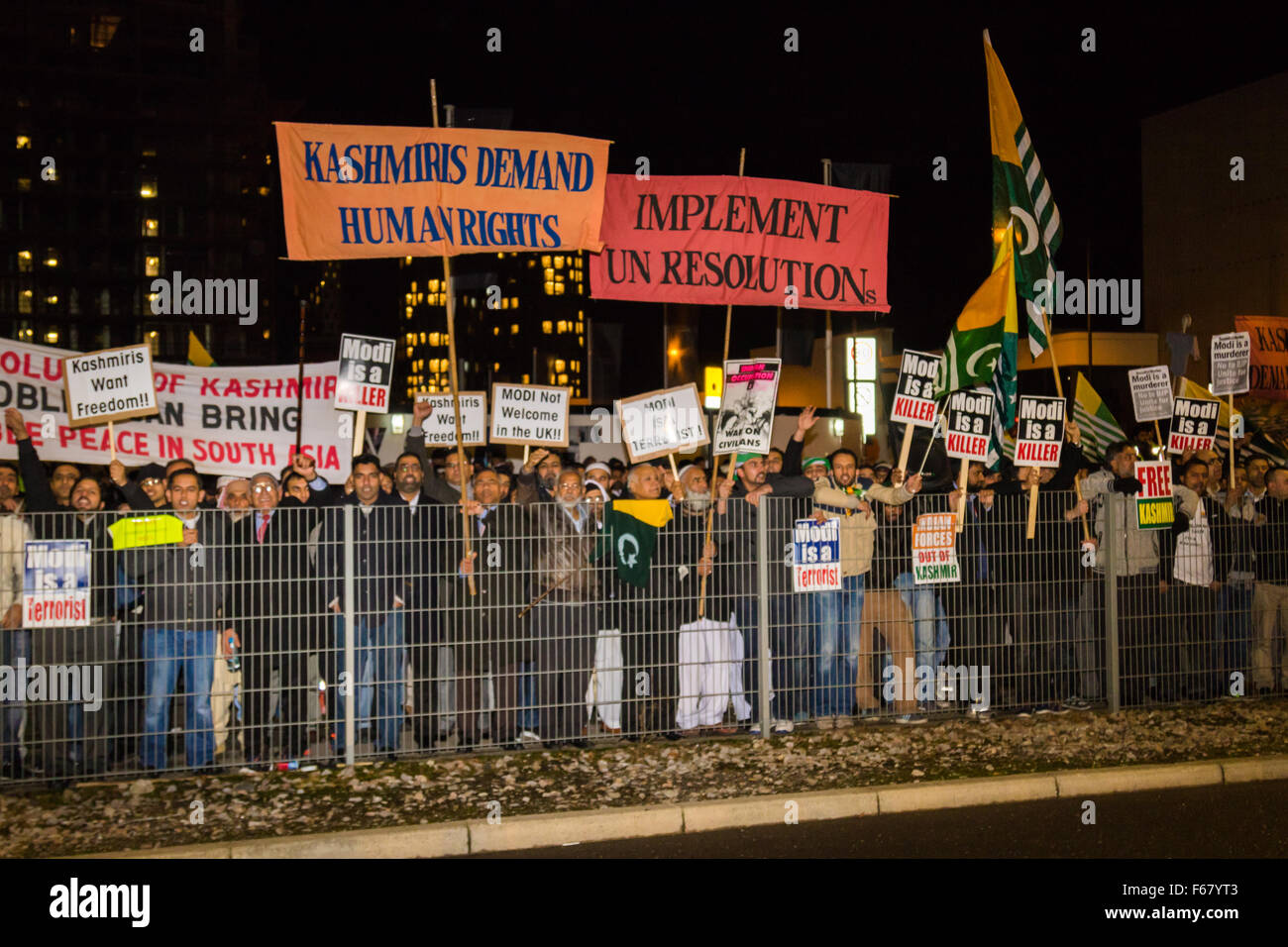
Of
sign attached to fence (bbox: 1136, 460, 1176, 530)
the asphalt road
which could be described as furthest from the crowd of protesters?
the asphalt road

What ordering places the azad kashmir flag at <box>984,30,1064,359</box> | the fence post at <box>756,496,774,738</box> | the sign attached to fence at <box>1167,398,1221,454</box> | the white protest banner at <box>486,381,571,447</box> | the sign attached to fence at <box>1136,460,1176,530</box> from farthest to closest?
the white protest banner at <box>486,381,571,447</box> < the sign attached to fence at <box>1167,398,1221,454</box> < the azad kashmir flag at <box>984,30,1064,359</box> < the sign attached to fence at <box>1136,460,1176,530</box> < the fence post at <box>756,496,774,738</box>

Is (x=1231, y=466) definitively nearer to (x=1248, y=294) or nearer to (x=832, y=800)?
(x=832, y=800)

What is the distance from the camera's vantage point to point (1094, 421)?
1803 centimetres

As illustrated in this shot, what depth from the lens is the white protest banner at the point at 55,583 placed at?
7102mm

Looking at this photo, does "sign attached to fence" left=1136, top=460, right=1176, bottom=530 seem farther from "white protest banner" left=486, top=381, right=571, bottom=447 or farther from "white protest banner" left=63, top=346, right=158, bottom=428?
"white protest banner" left=63, top=346, right=158, bottom=428

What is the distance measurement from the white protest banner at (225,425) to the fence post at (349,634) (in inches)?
202

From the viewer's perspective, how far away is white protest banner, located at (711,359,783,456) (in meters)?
10.9

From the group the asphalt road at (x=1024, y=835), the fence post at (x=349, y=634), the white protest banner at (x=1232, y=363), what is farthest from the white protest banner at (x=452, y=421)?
the white protest banner at (x=1232, y=363)

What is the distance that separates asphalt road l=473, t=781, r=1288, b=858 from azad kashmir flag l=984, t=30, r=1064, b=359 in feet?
17.9

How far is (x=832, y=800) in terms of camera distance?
6977 mm

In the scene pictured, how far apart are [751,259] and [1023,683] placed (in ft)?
13.4

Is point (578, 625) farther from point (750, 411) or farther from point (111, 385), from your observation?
point (111, 385)

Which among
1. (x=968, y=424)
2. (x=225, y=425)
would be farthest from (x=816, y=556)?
(x=225, y=425)

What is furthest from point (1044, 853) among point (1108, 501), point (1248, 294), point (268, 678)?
point (1248, 294)
